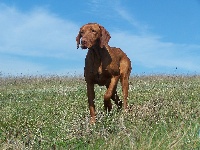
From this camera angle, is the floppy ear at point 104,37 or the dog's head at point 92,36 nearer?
the dog's head at point 92,36

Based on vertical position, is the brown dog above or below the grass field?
above

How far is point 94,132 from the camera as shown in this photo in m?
8.17

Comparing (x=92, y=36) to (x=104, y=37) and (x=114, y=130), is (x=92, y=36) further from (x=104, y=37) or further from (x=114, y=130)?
(x=114, y=130)

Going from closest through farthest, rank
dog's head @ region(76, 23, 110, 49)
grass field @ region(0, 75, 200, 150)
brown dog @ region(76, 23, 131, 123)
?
1. grass field @ region(0, 75, 200, 150)
2. dog's head @ region(76, 23, 110, 49)
3. brown dog @ region(76, 23, 131, 123)

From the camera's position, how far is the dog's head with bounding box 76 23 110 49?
33.3ft

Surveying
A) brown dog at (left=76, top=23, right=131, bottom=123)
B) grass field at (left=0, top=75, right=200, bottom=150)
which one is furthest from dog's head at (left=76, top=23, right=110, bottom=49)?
grass field at (left=0, top=75, right=200, bottom=150)

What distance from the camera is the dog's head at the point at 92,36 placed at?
33.3 feet

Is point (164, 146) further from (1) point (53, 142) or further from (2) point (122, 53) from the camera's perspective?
(2) point (122, 53)

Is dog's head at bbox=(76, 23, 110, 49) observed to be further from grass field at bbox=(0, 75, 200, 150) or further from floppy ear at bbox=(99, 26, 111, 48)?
grass field at bbox=(0, 75, 200, 150)

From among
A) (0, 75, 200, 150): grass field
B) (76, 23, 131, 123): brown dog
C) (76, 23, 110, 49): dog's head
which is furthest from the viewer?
(76, 23, 131, 123): brown dog

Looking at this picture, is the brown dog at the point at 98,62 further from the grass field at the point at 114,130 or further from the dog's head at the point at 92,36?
the grass field at the point at 114,130

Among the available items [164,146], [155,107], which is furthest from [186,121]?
[164,146]

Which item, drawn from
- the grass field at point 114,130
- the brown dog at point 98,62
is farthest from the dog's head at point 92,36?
the grass field at point 114,130

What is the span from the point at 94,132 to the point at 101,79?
2.72 metres
